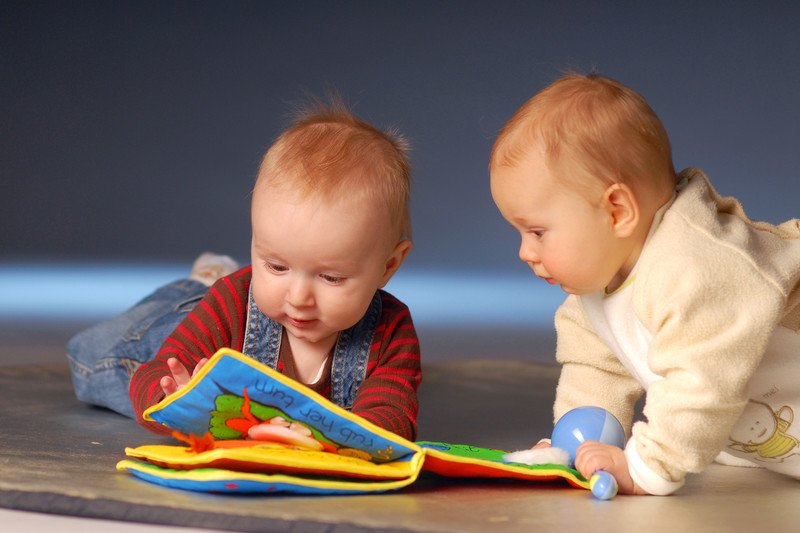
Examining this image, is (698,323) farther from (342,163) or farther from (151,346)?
(151,346)

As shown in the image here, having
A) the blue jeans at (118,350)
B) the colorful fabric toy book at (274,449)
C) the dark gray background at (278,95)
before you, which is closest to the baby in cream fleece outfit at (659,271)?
the colorful fabric toy book at (274,449)

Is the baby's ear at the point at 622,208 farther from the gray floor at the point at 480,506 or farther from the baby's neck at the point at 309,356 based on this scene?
the baby's neck at the point at 309,356

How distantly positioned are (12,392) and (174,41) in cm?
339

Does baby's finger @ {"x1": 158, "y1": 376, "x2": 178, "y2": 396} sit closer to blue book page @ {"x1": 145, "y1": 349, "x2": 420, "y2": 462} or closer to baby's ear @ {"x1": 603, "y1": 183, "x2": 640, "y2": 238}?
blue book page @ {"x1": 145, "y1": 349, "x2": 420, "y2": 462}

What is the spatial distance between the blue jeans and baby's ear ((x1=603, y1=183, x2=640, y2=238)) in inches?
38.3

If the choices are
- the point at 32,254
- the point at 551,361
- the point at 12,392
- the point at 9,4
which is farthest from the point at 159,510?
the point at 9,4

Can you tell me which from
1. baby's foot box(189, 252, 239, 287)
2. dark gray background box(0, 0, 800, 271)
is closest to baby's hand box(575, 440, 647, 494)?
baby's foot box(189, 252, 239, 287)

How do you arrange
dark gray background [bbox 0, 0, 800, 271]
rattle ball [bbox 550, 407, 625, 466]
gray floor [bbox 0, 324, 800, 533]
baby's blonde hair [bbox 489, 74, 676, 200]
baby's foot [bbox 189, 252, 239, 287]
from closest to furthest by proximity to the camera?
gray floor [bbox 0, 324, 800, 533] → baby's blonde hair [bbox 489, 74, 676, 200] → rattle ball [bbox 550, 407, 625, 466] → baby's foot [bbox 189, 252, 239, 287] → dark gray background [bbox 0, 0, 800, 271]

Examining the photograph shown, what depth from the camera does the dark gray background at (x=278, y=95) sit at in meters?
4.82

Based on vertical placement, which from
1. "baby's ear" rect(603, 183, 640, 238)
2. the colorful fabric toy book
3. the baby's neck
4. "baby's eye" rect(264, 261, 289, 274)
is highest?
"baby's ear" rect(603, 183, 640, 238)

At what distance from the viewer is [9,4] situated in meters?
5.42

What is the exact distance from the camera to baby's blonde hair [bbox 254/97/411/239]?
169 centimetres

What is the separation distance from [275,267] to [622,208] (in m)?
0.51

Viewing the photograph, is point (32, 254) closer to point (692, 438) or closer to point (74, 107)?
point (74, 107)
